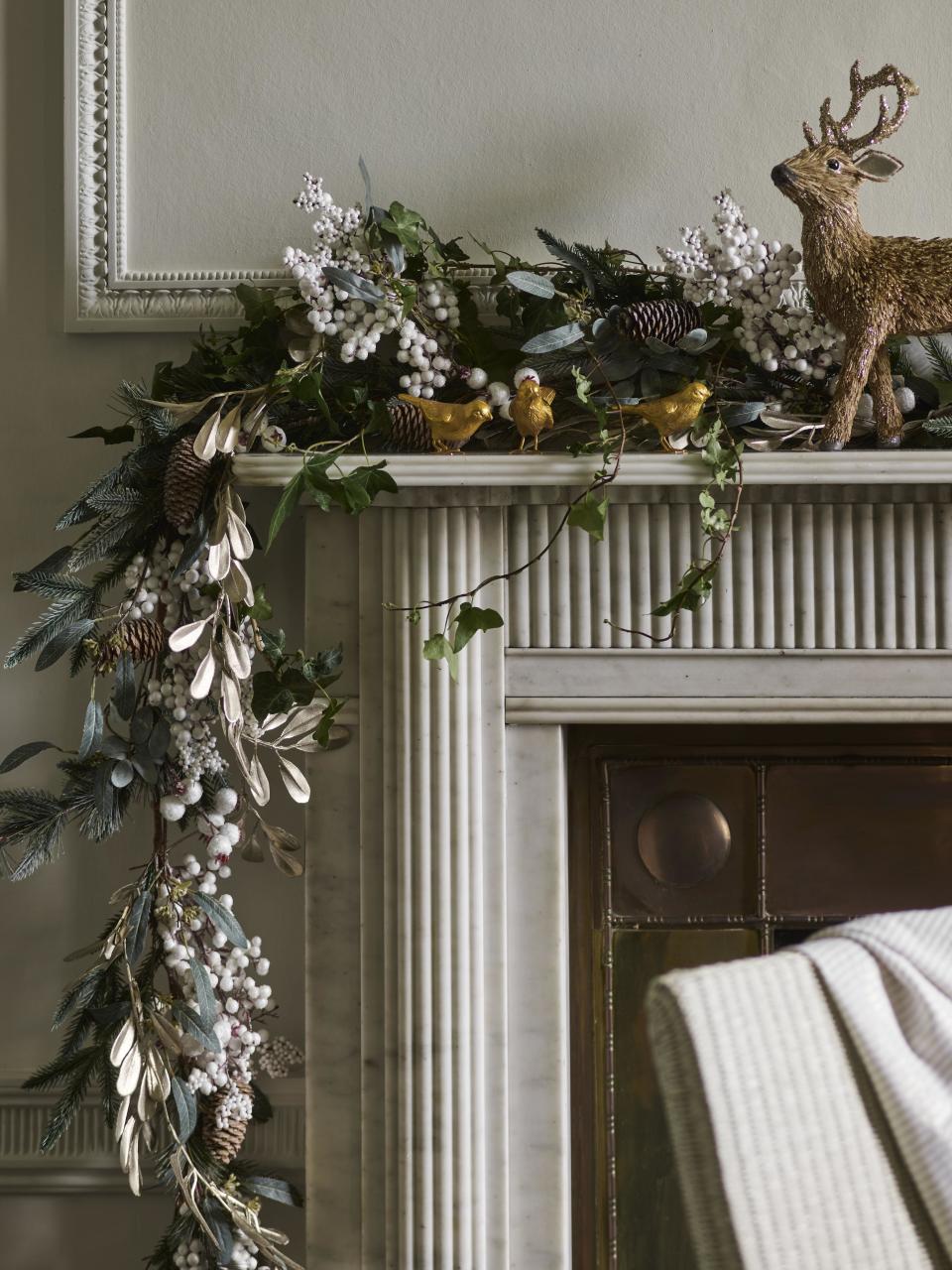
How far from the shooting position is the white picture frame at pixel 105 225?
1274mm

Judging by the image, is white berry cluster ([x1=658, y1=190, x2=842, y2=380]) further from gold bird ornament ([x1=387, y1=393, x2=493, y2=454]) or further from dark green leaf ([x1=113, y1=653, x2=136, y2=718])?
dark green leaf ([x1=113, y1=653, x2=136, y2=718])

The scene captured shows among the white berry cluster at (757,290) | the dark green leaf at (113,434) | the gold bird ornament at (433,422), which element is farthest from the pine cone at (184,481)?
the white berry cluster at (757,290)

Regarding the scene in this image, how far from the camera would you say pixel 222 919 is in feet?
3.68

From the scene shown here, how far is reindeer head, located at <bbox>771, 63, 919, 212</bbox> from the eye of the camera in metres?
1.07

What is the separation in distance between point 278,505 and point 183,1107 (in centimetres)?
65

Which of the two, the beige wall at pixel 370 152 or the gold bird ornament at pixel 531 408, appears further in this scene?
the beige wall at pixel 370 152

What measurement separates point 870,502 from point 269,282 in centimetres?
77

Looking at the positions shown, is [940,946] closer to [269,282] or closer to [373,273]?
[373,273]

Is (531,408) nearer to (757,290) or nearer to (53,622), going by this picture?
(757,290)

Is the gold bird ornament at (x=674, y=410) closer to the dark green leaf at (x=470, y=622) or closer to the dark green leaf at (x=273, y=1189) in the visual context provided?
the dark green leaf at (x=470, y=622)

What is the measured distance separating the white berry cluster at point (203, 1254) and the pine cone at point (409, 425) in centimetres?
89

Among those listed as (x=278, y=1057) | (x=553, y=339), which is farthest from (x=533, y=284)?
(x=278, y=1057)

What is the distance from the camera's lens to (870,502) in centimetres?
115

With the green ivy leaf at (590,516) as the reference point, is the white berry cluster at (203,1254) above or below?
below
